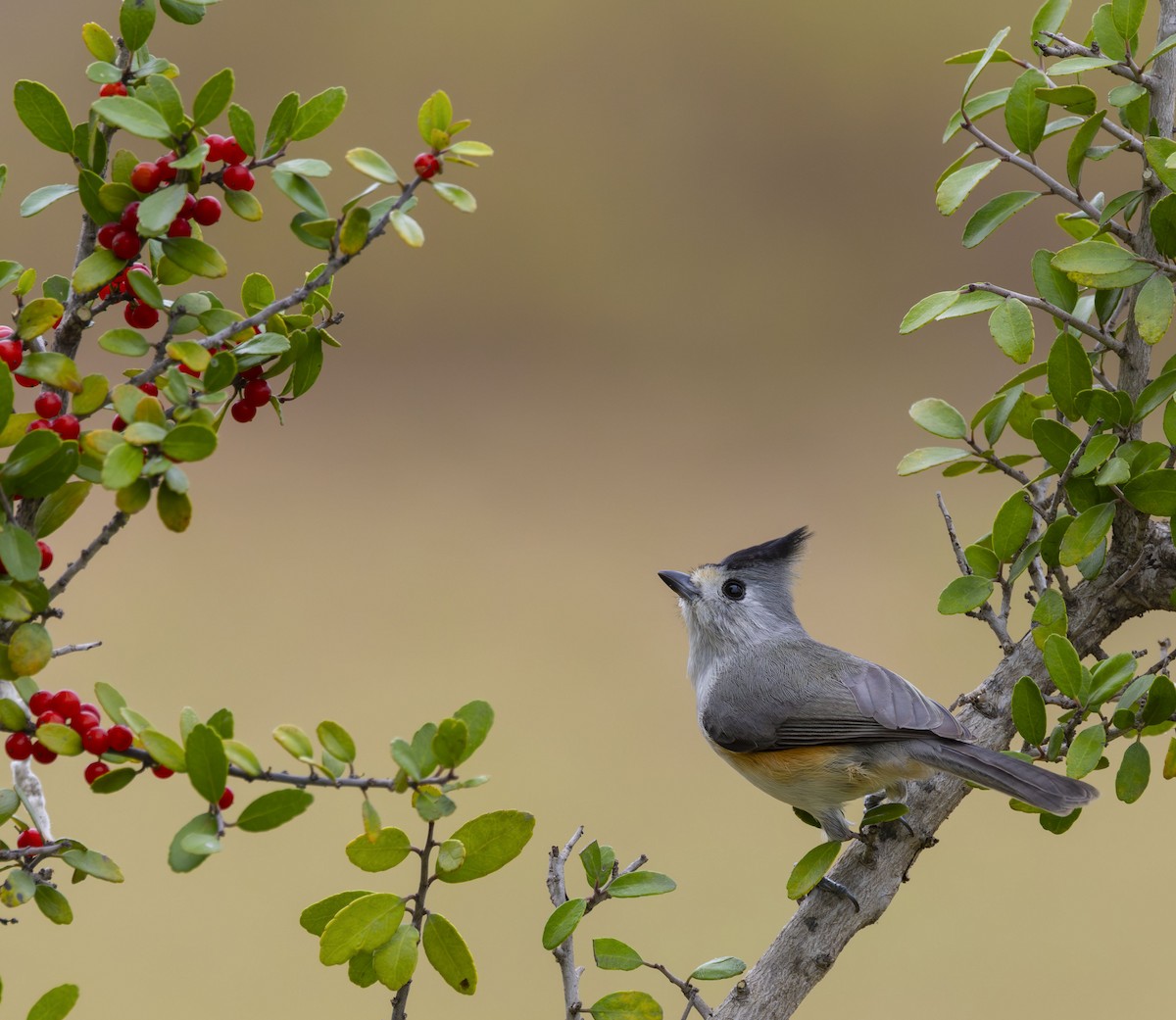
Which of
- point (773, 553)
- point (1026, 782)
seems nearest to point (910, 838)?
point (1026, 782)

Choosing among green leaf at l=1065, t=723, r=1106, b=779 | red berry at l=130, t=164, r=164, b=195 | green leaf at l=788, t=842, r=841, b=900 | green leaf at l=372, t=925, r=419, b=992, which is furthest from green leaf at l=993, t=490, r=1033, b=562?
red berry at l=130, t=164, r=164, b=195

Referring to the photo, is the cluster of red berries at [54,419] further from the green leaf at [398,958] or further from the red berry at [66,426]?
the green leaf at [398,958]

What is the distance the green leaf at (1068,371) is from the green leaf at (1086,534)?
7cm

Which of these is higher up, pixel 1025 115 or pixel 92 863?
pixel 1025 115

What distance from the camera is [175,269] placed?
676 mm

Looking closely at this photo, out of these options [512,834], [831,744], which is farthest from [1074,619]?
[512,834]

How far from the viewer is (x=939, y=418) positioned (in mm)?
930

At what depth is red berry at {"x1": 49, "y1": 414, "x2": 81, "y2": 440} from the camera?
0.64 metres

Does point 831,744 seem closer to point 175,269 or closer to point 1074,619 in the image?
point 1074,619

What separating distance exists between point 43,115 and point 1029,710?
28.1 inches

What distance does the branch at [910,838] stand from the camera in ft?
2.73

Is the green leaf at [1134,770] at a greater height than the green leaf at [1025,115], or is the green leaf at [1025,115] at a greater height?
the green leaf at [1025,115]

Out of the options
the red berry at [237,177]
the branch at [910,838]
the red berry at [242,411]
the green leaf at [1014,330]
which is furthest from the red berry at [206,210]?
the branch at [910,838]

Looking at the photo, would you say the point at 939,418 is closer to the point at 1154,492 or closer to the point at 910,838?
the point at 1154,492
